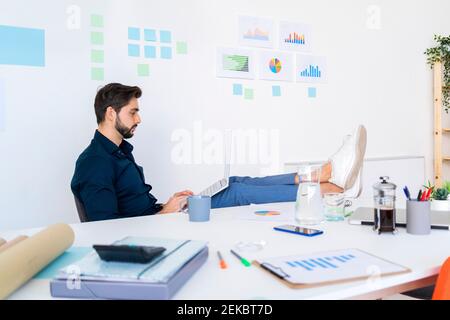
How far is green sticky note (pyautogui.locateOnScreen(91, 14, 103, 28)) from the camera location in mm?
2701

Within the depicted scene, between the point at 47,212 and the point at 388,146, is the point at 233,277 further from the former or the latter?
the point at 388,146

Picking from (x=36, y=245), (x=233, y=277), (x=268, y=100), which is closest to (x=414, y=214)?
(x=233, y=277)

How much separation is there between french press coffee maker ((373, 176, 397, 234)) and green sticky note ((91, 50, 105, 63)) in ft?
6.79

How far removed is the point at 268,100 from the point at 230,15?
69cm

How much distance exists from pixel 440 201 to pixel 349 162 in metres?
0.52

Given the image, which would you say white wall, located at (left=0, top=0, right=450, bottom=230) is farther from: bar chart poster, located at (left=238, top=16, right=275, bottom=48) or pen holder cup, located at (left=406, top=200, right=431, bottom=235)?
pen holder cup, located at (left=406, top=200, right=431, bottom=235)

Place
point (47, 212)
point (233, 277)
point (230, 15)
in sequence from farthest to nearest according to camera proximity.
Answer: point (230, 15) → point (47, 212) → point (233, 277)

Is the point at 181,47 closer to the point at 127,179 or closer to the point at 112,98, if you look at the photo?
the point at 112,98

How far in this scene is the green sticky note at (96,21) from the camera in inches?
106

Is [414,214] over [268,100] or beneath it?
beneath

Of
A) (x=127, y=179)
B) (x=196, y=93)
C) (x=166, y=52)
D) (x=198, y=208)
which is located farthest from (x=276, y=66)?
(x=198, y=208)

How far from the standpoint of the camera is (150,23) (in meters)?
2.90

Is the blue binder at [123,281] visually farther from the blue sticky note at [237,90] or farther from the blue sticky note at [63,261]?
the blue sticky note at [237,90]

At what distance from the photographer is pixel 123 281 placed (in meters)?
0.69
